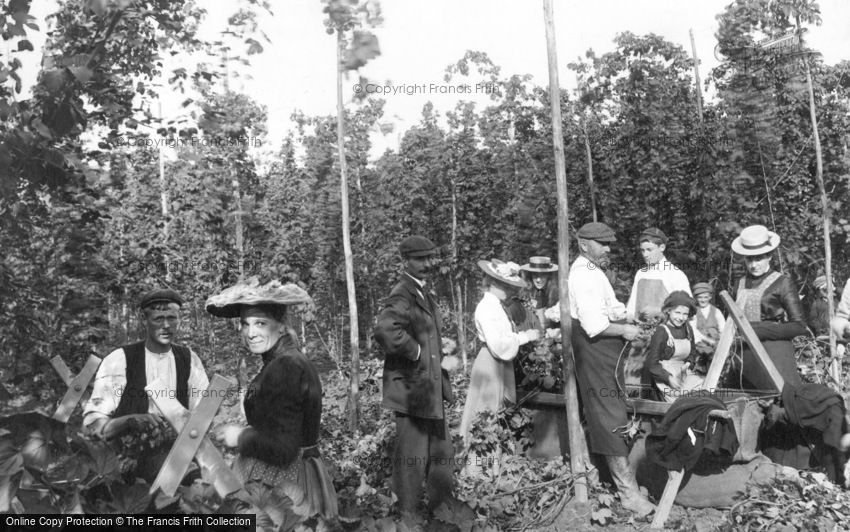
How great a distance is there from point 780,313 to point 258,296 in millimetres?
3698

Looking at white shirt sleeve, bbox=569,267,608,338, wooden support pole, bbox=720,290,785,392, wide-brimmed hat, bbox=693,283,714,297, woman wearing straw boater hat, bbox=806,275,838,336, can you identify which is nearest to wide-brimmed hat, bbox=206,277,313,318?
white shirt sleeve, bbox=569,267,608,338

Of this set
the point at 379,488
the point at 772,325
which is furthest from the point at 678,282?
the point at 379,488

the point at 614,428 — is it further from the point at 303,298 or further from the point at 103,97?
the point at 103,97

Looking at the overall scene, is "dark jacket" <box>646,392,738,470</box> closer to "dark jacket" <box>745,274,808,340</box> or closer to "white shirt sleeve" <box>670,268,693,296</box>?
"dark jacket" <box>745,274,808,340</box>

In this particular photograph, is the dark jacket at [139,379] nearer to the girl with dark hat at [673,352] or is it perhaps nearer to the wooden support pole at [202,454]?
the wooden support pole at [202,454]

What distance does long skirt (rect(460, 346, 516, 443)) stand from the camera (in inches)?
218

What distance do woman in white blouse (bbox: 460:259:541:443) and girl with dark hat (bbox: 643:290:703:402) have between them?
86 cm

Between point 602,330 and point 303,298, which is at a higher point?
point 303,298

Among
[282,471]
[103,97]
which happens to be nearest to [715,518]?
[282,471]

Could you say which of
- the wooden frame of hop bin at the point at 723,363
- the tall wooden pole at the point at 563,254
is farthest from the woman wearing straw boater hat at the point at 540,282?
the wooden frame of hop bin at the point at 723,363

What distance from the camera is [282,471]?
2.94m

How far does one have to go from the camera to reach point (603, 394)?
16.0ft

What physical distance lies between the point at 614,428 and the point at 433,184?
9.80 m

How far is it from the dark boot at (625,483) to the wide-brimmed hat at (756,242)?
166 cm
